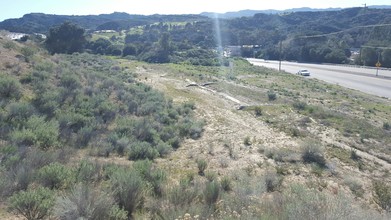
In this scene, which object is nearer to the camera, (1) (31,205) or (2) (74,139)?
(1) (31,205)

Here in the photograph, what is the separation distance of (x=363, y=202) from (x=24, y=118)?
479 inches

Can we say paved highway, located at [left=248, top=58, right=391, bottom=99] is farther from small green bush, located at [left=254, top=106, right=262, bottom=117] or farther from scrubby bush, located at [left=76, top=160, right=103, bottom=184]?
scrubby bush, located at [left=76, top=160, right=103, bottom=184]

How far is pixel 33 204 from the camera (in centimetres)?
585

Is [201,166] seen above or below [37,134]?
below

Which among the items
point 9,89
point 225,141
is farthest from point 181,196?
point 9,89

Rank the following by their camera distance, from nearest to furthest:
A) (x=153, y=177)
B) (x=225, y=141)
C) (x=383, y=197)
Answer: (x=153, y=177) → (x=383, y=197) → (x=225, y=141)

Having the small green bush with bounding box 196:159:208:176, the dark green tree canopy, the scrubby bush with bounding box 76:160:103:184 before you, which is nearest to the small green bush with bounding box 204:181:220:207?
the scrubby bush with bounding box 76:160:103:184

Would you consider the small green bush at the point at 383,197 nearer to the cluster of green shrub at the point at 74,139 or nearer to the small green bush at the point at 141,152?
the cluster of green shrub at the point at 74,139

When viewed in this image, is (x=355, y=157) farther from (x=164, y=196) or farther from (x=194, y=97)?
(x=194, y=97)

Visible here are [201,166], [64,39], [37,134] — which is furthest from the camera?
[64,39]

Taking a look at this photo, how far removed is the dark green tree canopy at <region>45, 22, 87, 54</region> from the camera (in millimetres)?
59625

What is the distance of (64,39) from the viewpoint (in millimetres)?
60688

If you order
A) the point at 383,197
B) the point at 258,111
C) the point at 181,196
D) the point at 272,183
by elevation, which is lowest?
the point at 258,111

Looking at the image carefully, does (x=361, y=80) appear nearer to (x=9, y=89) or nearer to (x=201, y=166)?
(x=201, y=166)
